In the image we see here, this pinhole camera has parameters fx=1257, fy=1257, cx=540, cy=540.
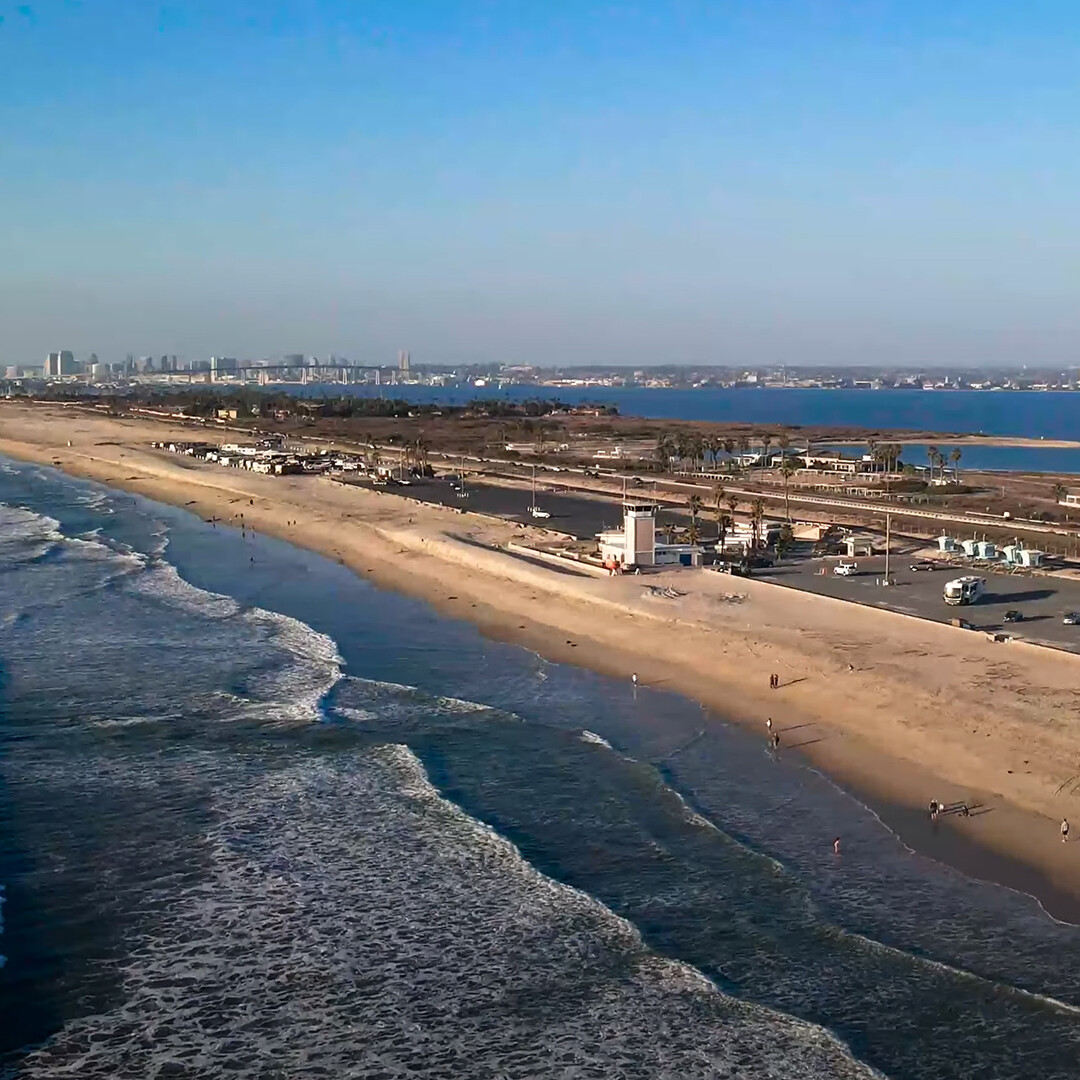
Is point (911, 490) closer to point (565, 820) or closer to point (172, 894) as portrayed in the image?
point (565, 820)

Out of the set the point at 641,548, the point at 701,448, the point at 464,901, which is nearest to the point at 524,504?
the point at 641,548

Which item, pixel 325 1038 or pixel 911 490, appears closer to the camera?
pixel 325 1038

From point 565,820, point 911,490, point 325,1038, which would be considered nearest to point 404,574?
point 565,820

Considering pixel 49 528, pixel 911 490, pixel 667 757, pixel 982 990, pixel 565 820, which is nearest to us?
pixel 982 990

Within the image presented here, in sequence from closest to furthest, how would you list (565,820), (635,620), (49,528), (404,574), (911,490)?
A: (565,820) → (635,620) → (404,574) → (49,528) → (911,490)

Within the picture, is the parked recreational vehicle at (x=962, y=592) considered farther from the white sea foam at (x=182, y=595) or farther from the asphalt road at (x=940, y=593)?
the white sea foam at (x=182, y=595)

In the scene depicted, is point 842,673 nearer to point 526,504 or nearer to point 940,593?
point 940,593

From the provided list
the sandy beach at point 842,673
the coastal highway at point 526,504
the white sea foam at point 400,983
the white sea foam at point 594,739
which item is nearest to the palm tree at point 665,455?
the coastal highway at point 526,504

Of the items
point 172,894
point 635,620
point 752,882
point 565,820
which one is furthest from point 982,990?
point 635,620
